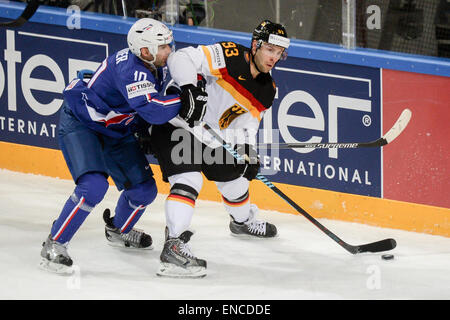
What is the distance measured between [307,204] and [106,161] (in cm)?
134

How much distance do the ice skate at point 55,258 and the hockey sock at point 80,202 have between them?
0.16 ft

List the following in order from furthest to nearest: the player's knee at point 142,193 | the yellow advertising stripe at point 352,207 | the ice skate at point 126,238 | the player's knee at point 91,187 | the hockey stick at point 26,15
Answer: the hockey stick at point 26,15 → the yellow advertising stripe at point 352,207 → the ice skate at point 126,238 → the player's knee at point 142,193 → the player's knee at point 91,187

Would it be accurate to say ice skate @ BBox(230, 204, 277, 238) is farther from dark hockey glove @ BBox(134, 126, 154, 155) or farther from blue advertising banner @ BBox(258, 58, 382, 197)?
dark hockey glove @ BBox(134, 126, 154, 155)

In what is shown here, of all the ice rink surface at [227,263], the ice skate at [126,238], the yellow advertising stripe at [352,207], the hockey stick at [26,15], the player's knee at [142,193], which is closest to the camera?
the ice rink surface at [227,263]

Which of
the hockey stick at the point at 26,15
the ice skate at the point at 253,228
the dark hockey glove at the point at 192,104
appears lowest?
the ice skate at the point at 253,228

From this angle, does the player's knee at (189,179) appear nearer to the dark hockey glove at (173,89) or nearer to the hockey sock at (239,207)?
the dark hockey glove at (173,89)

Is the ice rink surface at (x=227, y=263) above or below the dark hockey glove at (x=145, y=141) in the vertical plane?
below

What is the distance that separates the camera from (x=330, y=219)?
6.00 metres

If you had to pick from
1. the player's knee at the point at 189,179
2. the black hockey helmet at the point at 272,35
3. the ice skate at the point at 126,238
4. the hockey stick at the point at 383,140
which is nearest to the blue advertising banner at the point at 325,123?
the hockey stick at the point at 383,140

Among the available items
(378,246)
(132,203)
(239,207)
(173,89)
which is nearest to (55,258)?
(132,203)

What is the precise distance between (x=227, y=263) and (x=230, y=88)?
845 mm

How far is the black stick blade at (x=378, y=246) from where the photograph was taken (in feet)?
17.5

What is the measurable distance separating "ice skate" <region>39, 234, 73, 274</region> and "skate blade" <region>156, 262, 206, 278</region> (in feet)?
1.41
